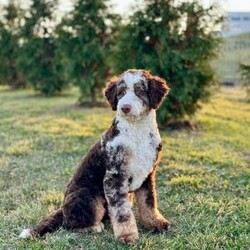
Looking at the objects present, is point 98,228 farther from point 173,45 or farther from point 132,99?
point 173,45

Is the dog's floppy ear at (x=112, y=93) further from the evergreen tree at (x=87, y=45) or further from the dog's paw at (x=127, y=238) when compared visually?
the evergreen tree at (x=87, y=45)

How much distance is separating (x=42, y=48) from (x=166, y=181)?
12748mm

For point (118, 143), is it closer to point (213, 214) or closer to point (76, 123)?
point (213, 214)

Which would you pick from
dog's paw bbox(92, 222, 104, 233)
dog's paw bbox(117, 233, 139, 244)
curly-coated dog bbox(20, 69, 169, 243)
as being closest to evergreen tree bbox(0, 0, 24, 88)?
curly-coated dog bbox(20, 69, 169, 243)

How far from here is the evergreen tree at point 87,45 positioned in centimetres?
1229

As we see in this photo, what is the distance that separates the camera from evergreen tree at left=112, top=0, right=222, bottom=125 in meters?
8.45

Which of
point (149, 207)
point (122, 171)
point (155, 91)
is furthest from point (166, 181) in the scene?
point (155, 91)

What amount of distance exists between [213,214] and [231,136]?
4.20 meters

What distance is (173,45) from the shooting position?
861cm

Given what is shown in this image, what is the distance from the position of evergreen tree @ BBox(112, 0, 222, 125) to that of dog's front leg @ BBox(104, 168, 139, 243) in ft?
17.1

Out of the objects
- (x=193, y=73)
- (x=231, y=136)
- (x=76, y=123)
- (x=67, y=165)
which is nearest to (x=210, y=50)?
(x=193, y=73)

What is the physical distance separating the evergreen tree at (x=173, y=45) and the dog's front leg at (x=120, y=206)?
17.1 ft

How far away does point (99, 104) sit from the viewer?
41.9ft

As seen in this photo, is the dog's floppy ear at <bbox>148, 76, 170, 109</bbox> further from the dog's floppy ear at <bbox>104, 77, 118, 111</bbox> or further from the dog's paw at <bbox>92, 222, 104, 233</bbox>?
the dog's paw at <bbox>92, 222, 104, 233</bbox>
